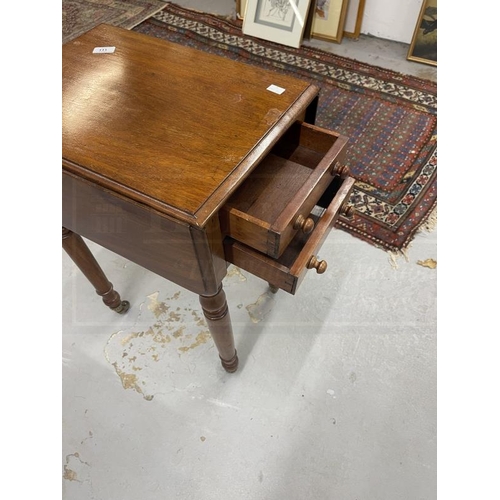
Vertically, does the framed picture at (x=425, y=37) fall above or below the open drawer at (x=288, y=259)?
above

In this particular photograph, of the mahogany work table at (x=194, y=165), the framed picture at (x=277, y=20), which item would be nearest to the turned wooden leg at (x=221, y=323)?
the mahogany work table at (x=194, y=165)

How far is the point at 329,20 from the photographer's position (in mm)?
2381

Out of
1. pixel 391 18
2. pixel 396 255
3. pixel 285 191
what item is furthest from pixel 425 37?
pixel 285 191

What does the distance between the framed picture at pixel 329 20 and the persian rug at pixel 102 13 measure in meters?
1.17

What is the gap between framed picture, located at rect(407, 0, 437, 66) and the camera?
2.12 metres

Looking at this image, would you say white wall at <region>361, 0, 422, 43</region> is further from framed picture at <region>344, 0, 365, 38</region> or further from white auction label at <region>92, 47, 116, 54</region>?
white auction label at <region>92, 47, 116, 54</region>

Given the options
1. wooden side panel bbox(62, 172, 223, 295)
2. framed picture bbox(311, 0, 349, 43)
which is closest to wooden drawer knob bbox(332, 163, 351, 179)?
wooden side panel bbox(62, 172, 223, 295)

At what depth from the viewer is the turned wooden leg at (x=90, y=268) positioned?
1079 mm

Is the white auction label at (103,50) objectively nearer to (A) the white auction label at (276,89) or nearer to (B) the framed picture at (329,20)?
(A) the white auction label at (276,89)

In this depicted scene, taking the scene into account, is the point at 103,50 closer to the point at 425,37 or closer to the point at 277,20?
the point at 277,20

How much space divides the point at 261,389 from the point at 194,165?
2.59 ft

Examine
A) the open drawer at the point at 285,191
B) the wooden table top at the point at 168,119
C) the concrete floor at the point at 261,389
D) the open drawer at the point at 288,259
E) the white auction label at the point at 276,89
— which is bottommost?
the concrete floor at the point at 261,389

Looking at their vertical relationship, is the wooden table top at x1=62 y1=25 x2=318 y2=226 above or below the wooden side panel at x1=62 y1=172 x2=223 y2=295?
above

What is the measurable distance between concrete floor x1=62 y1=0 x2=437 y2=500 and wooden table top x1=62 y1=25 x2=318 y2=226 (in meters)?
0.75
